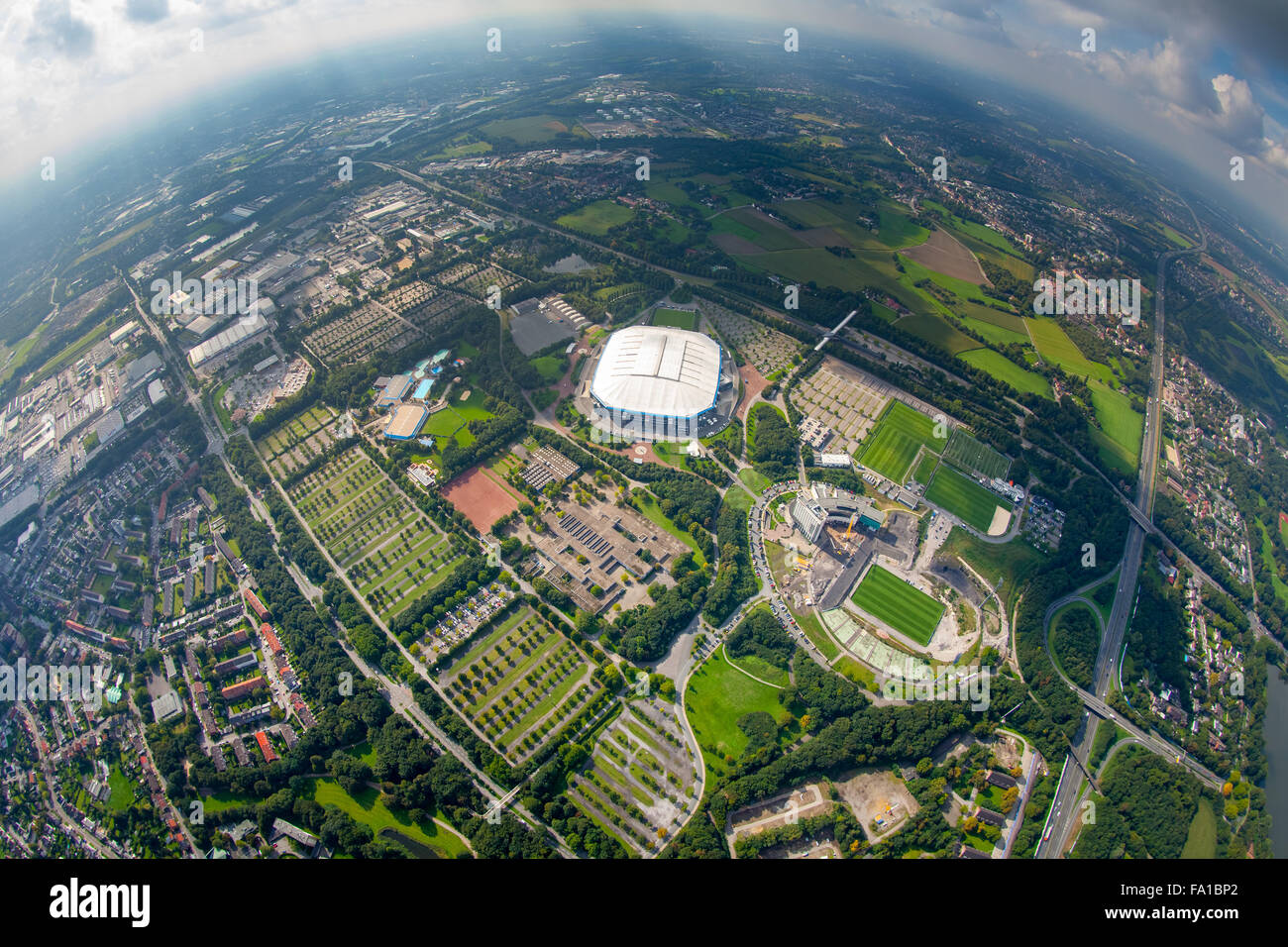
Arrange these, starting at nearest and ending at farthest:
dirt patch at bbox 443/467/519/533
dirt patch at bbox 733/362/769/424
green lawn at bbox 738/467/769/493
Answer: dirt patch at bbox 443/467/519/533 < green lawn at bbox 738/467/769/493 < dirt patch at bbox 733/362/769/424

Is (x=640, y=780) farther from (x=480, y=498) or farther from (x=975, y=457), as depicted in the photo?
(x=975, y=457)

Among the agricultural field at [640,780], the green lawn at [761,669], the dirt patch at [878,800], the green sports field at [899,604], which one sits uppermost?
the green sports field at [899,604]

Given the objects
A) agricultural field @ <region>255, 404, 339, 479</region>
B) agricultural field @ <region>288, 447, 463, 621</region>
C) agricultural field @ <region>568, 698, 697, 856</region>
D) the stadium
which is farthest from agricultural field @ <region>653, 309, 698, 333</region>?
agricultural field @ <region>568, 698, 697, 856</region>

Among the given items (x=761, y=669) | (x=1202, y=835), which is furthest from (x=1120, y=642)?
(x=761, y=669)

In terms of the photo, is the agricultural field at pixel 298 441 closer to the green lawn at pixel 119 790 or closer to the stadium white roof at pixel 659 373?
the green lawn at pixel 119 790

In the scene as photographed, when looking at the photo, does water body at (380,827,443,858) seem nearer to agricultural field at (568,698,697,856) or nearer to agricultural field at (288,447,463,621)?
agricultural field at (568,698,697,856)

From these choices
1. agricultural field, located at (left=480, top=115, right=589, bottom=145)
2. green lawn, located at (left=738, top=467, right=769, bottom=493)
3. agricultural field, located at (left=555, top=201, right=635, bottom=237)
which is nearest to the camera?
green lawn, located at (left=738, top=467, right=769, bottom=493)

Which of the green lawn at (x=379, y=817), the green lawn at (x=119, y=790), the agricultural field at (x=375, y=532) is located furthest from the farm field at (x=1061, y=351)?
the green lawn at (x=119, y=790)

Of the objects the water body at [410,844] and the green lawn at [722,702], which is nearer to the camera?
the water body at [410,844]
